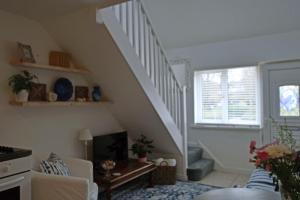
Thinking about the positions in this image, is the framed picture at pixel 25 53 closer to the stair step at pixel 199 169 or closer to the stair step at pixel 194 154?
the stair step at pixel 199 169

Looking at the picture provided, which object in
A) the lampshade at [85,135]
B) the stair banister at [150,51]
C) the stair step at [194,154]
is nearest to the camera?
the stair banister at [150,51]

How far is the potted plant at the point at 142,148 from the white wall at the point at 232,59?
1355 millimetres

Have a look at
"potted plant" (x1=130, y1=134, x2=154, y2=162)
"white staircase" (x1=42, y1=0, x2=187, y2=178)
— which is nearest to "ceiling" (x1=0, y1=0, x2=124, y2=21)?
"white staircase" (x1=42, y1=0, x2=187, y2=178)

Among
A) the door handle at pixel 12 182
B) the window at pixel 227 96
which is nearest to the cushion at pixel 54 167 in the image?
the door handle at pixel 12 182

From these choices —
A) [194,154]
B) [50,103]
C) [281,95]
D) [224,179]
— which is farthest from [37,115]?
[281,95]

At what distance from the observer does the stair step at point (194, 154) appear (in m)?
4.84

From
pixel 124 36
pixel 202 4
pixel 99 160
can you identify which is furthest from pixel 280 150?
pixel 202 4

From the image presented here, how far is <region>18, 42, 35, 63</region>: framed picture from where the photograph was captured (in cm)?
297

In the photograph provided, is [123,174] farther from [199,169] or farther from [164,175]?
[199,169]

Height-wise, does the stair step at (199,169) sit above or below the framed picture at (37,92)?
below

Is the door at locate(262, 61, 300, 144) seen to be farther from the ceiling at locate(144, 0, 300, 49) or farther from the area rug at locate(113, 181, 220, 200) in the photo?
the area rug at locate(113, 181, 220, 200)

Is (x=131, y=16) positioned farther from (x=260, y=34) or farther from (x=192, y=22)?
(x=260, y=34)

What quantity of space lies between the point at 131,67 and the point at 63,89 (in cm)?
95

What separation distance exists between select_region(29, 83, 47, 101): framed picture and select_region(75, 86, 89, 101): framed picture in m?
0.53
